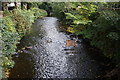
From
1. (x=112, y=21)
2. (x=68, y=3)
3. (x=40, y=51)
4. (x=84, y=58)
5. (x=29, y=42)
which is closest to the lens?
(x=112, y=21)

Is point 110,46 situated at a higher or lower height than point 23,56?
higher

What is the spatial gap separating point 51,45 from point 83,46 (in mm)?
2225

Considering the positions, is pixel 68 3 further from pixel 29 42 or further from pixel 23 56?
pixel 23 56

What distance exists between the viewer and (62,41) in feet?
36.1

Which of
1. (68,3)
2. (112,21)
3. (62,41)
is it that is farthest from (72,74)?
(68,3)

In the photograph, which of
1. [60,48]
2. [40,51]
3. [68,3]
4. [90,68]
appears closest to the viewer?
[90,68]

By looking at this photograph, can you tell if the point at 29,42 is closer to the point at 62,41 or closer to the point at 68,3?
the point at 62,41

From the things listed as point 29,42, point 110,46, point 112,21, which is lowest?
point 29,42

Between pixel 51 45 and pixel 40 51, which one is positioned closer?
pixel 40 51

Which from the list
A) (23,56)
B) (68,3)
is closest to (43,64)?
(23,56)

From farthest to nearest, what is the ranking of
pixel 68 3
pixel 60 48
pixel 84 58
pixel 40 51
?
pixel 68 3 → pixel 60 48 → pixel 40 51 → pixel 84 58

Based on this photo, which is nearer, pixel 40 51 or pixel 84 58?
pixel 84 58

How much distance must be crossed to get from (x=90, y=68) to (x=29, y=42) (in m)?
5.41

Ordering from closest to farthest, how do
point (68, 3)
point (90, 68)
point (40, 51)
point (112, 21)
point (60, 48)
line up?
point (112, 21)
point (90, 68)
point (40, 51)
point (60, 48)
point (68, 3)
